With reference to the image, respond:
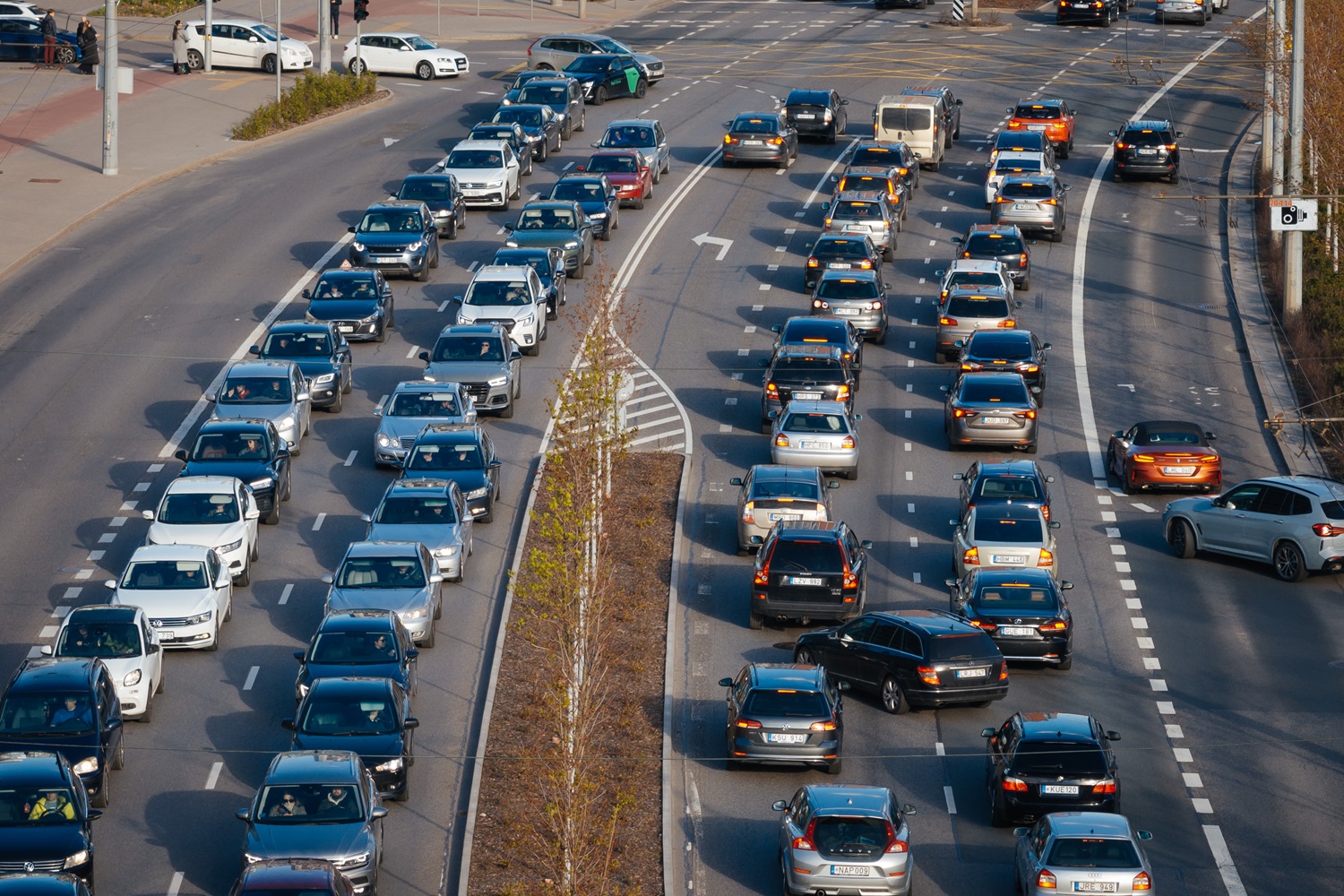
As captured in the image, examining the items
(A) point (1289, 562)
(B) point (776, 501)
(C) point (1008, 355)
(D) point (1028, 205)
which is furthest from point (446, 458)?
(D) point (1028, 205)

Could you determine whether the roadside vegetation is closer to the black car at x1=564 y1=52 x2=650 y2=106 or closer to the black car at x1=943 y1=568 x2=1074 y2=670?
the black car at x1=564 y1=52 x2=650 y2=106

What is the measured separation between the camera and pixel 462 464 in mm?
38250

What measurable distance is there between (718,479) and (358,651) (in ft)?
42.0

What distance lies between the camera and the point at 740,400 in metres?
45.7

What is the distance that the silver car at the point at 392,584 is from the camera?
107 ft

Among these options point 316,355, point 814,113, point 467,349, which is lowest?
point 316,355

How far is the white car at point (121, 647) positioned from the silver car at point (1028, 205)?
107 ft

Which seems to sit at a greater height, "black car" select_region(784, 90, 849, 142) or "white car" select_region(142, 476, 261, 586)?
"black car" select_region(784, 90, 849, 142)

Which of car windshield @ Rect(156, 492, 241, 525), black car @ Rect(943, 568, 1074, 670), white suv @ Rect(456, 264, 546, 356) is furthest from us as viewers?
white suv @ Rect(456, 264, 546, 356)

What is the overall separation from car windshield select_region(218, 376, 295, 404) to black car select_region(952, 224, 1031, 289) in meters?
19.4

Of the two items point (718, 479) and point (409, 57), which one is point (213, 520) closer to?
point (718, 479)

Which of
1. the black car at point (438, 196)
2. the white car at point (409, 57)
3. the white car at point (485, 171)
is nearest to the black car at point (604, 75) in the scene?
the white car at point (409, 57)

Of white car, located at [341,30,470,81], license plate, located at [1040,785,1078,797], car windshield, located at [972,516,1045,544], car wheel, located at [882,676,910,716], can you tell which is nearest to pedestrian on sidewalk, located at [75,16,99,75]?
white car, located at [341,30,470,81]

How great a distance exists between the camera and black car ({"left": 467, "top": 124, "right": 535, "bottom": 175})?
61562 millimetres
